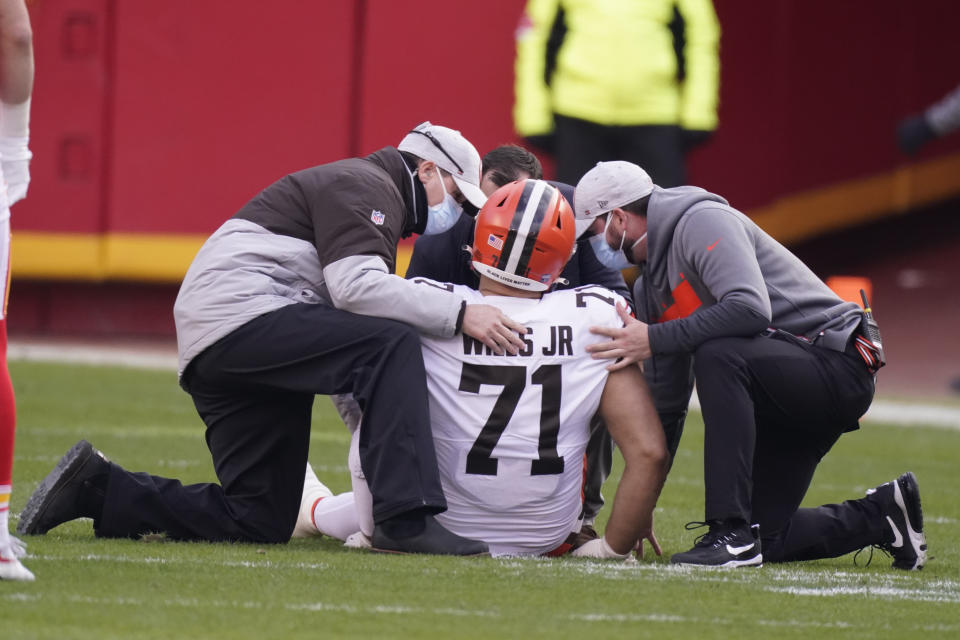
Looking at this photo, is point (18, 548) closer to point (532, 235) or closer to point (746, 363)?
point (532, 235)

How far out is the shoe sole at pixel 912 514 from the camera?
17.9ft

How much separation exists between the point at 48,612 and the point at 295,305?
158 cm

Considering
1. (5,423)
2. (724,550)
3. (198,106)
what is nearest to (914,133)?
(198,106)

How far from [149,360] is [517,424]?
7.84m

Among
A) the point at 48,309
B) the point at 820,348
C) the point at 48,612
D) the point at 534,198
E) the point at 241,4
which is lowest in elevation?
the point at 48,309

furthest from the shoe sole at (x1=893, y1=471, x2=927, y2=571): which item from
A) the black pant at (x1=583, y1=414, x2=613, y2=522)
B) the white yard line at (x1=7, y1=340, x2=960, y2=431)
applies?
the white yard line at (x1=7, y1=340, x2=960, y2=431)

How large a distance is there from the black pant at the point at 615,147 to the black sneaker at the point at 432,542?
7449mm

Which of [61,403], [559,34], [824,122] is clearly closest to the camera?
[61,403]

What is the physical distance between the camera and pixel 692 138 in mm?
12562

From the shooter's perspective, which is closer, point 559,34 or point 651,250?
point 651,250

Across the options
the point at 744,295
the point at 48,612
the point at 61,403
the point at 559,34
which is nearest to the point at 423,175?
the point at 744,295

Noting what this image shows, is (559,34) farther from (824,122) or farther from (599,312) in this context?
(599,312)

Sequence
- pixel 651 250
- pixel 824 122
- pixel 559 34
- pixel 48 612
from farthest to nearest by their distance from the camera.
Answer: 1. pixel 824 122
2. pixel 559 34
3. pixel 651 250
4. pixel 48 612

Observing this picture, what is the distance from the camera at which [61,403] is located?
378 inches
